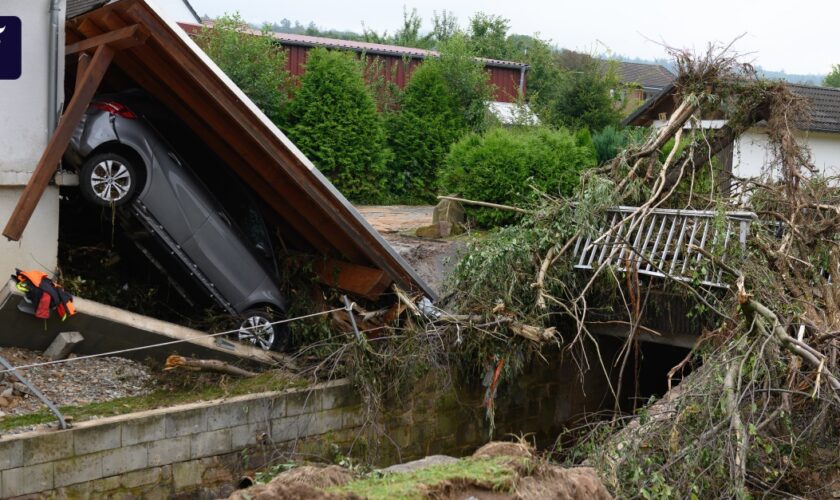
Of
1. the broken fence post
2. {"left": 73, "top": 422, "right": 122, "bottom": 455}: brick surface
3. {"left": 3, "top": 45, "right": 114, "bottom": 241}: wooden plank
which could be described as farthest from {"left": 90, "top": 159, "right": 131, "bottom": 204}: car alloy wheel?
{"left": 73, "top": 422, "right": 122, "bottom": 455}: brick surface

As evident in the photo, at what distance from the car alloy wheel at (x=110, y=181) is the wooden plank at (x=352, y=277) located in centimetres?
242

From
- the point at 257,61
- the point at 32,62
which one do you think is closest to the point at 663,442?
the point at 32,62

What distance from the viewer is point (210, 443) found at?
835cm

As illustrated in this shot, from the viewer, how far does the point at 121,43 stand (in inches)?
340

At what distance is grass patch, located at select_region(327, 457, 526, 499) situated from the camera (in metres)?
3.72

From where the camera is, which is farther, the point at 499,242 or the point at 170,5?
the point at 170,5

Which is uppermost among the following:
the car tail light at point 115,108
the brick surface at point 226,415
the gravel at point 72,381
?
the car tail light at point 115,108

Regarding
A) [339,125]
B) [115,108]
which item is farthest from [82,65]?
[339,125]

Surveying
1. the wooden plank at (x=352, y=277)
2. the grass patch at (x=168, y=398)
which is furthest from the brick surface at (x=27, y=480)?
the wooden plank at (x=352, y=277)

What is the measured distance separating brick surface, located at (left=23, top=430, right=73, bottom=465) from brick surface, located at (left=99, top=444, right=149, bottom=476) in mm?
318

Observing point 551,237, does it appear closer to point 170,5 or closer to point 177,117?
point 177,117

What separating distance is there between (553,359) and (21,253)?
621 centimetres

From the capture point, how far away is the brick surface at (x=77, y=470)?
7301 millimetres

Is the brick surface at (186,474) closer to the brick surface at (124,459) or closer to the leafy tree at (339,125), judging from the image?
the brick surface at (124,459)
